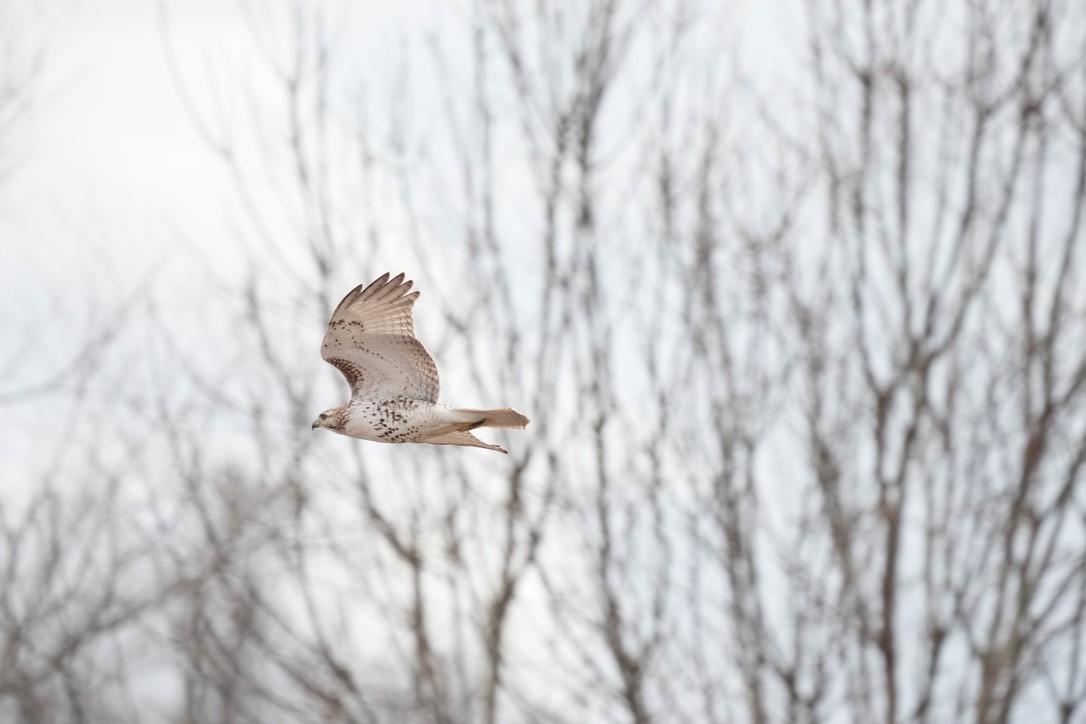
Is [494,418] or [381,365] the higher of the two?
[381,365]

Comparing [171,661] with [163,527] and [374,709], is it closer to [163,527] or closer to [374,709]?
[163,527]

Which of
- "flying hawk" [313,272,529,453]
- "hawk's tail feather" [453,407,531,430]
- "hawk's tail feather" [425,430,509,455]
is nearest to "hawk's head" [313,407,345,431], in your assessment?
"flying hawk" [313,272,529,453]

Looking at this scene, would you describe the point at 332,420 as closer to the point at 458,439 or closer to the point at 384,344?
the point at 384,344

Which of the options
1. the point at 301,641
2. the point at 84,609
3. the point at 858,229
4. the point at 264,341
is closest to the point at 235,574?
the point at 301,641

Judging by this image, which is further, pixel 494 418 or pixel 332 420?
pixel 332 420

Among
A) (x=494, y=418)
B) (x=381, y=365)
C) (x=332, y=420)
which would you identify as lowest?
(x=494, y=418)

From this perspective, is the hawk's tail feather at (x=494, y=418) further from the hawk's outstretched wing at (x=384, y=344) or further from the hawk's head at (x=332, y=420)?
the hawk's head at (x=332, y=420)

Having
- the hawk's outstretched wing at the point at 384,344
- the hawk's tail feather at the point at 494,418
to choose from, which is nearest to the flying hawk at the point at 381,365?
the hawk's outstretched wing at the point at 384,344

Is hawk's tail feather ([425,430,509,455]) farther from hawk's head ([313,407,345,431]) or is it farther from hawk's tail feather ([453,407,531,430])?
hawk's head ([313,407,345,431])

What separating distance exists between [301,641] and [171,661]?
2793mm

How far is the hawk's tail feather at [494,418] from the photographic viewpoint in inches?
254

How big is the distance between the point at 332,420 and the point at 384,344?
1.05 ft

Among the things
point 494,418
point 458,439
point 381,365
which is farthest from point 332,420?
point 494,418

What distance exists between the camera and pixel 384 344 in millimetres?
6957
